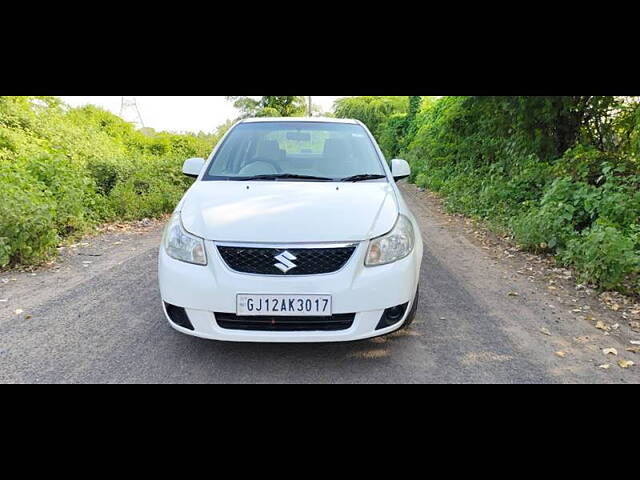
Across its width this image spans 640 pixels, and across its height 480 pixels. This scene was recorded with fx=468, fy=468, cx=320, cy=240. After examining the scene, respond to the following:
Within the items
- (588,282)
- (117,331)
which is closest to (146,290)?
(117,331)

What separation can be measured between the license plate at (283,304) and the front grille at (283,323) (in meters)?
0.05

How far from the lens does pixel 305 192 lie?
3.40 metres

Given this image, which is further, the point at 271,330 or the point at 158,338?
the point at 158,338

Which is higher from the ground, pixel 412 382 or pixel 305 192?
pixel 305 192

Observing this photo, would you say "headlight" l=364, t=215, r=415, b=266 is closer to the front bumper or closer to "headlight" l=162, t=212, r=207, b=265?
the front bumper

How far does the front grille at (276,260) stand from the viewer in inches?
108

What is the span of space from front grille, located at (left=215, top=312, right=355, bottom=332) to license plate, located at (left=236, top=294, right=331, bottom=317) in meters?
0.05

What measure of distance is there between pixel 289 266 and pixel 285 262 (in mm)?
34

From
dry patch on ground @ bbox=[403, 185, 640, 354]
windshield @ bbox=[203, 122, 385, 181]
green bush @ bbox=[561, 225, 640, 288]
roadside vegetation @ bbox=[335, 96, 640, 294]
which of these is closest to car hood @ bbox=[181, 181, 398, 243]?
windshield @ bbox=[203, 122, 385, 181]

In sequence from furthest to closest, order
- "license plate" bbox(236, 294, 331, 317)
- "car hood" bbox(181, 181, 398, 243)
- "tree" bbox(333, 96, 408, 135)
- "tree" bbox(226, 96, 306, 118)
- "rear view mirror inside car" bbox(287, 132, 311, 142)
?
1. "tree" bbox(226, 96, 306, 118)
2. "tree" bbox(333, 96, 408, 135)
3. "rear view mirror inside car" bbox(287, 132, 311, 142)
4. "car hood" bbox(181, 181, 398, 243)
5. "license plate" bbox(236, 294, 331, 317)

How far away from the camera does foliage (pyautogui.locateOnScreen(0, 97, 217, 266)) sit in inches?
201

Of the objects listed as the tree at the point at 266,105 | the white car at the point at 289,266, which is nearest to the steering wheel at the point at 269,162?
the white car at the point at 289,266
